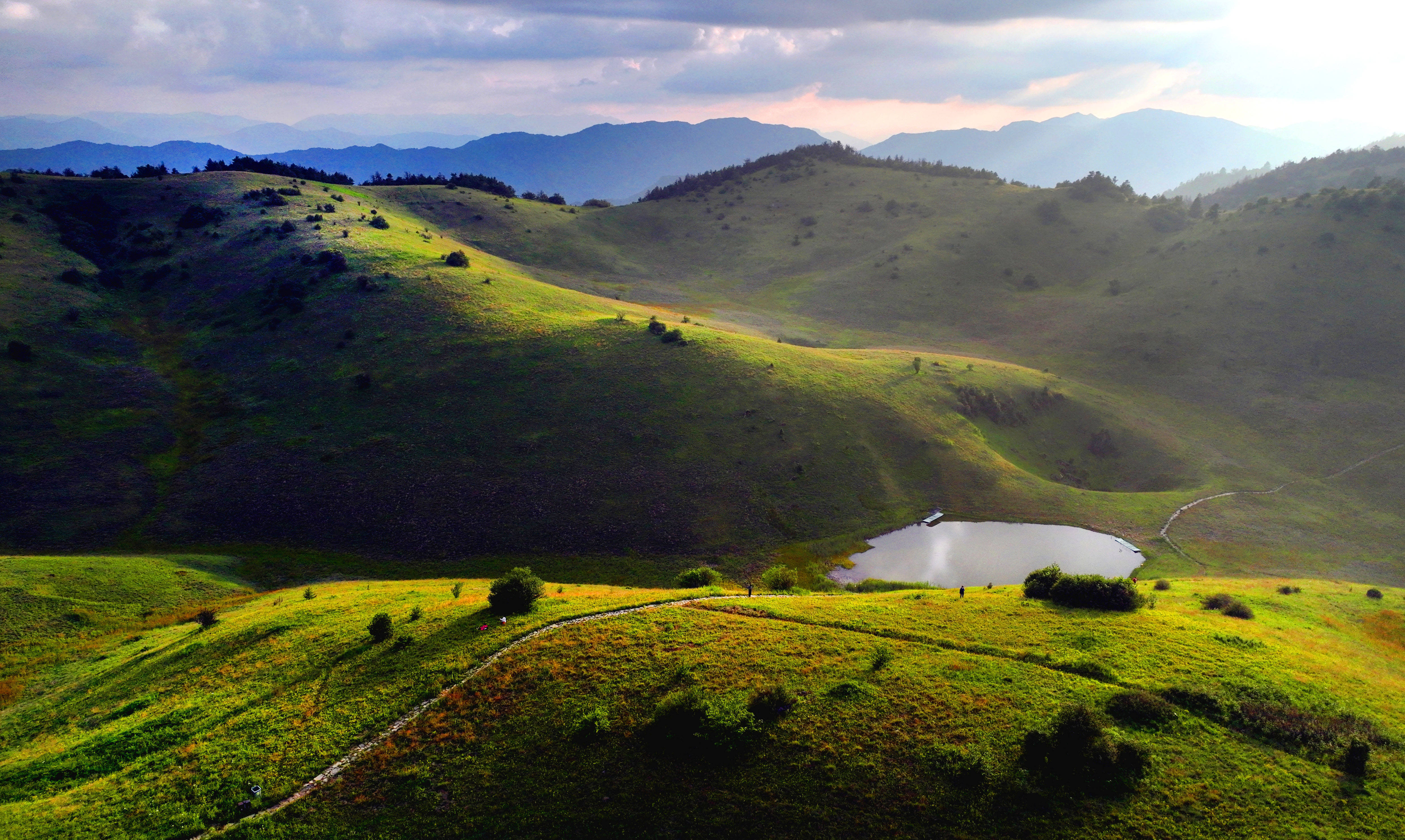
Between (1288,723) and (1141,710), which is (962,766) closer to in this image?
(1141,710)

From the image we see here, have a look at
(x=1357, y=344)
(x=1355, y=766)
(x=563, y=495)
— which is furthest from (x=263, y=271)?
(x=1357, y=344)

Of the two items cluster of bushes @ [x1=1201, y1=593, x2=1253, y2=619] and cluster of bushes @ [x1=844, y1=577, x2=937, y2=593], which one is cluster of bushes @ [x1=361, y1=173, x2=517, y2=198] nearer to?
cluster of bushes @ [x1=844, y1=577, x2=937, y2=593]

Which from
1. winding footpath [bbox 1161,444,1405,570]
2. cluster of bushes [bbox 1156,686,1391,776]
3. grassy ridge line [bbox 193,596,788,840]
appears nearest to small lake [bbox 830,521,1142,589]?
winding footpath [bbox 1161,444,1405,570]

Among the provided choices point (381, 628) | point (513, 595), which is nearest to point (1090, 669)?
point (513, 595)

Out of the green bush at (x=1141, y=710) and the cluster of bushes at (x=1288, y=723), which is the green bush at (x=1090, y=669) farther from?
the green bush at (x=1141, y=710)

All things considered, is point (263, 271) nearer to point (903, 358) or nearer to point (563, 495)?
point (563, 495)

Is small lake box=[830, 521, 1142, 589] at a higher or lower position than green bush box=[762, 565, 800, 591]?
lower

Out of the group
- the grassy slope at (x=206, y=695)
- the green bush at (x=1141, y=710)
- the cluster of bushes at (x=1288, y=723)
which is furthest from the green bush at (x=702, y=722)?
the cluster of bushes at (x=1288, y=723)
